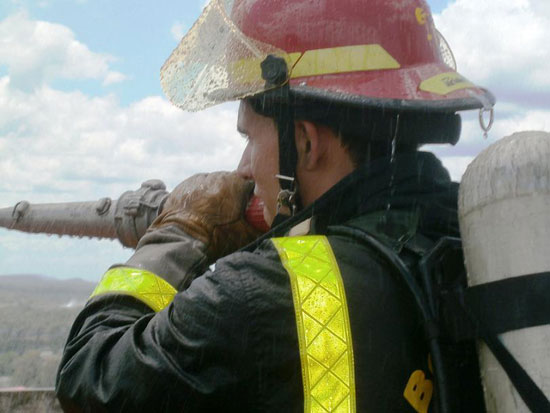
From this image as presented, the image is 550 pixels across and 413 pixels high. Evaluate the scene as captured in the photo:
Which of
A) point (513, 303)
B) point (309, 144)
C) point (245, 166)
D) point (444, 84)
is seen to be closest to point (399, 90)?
point (444, 84)

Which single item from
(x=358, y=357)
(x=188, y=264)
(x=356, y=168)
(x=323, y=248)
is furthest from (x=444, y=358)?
(x=188, y=264)

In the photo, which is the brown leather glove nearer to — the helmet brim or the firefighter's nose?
the firefighter's nose

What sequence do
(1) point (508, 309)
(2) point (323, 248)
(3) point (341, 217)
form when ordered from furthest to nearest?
(3) point (341, 217) → (2) point (323, 248) → (1) point (508, 309)

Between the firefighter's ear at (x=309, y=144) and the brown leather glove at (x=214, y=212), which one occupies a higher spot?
the firefighter's ear at (x=309, y=144)

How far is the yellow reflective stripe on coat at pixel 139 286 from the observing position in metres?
2.97

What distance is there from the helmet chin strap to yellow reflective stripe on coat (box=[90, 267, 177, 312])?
1.55 feet

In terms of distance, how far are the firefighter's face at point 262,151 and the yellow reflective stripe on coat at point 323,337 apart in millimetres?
610

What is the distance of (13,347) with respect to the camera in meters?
7.72

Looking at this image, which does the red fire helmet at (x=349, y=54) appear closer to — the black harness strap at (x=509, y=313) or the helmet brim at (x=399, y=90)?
the helmet brim at (x=399, y=90)

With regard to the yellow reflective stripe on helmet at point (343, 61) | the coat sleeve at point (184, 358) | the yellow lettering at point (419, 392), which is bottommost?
the yellow lettering at point (419, 392)

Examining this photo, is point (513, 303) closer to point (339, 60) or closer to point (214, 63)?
point (339, 60)

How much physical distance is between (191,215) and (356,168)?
32.1 inches

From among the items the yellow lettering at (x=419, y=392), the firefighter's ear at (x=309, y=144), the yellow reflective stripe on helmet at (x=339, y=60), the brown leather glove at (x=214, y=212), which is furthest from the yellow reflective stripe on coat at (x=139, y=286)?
the yellow lettering at (x=419, y=392)

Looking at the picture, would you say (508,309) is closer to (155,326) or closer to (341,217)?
(341,217)
